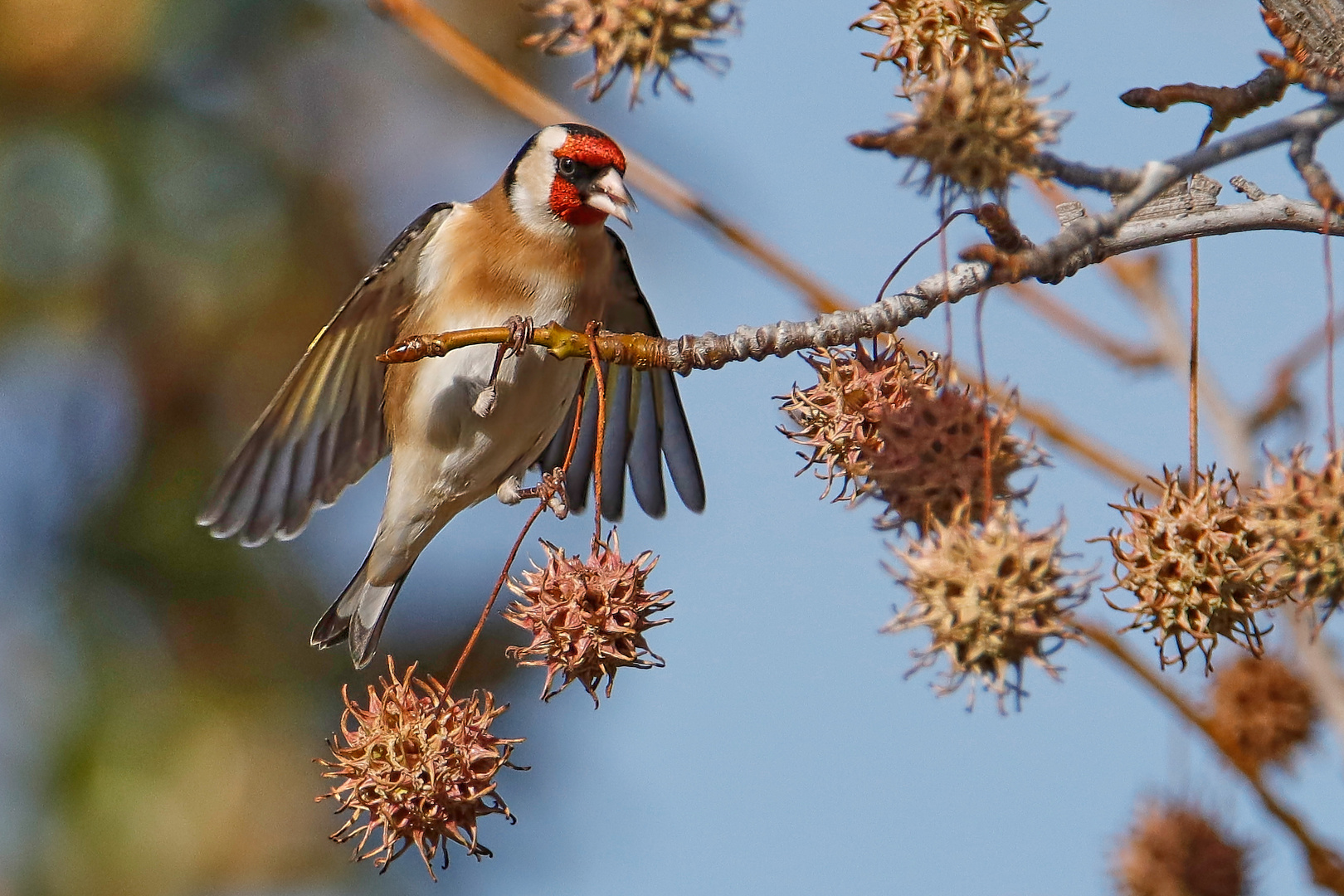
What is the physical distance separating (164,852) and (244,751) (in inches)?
15.6

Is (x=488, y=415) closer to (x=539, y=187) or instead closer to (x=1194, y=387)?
(x=539, y=187)

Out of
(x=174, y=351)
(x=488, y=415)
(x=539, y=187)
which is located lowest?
(x=488, y=415)

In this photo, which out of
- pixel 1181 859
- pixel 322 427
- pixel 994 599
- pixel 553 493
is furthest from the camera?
pixel 322 427

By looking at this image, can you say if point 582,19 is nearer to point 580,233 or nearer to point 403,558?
point 580,233

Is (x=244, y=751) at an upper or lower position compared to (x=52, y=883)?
upper

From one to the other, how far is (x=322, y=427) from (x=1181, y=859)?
8.75 feet

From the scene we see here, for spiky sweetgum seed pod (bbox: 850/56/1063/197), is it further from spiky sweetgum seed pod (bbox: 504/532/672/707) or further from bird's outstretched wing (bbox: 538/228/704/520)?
bird's outstretched wing (bbox: 538/228/704/520)

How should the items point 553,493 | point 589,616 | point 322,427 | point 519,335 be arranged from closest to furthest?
point 589,616 < point 519,335 < point 553,493 < point 322,427

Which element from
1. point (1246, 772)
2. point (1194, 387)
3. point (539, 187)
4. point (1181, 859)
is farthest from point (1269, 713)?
point (539, 187)

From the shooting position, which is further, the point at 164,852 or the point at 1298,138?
the point at 164,852

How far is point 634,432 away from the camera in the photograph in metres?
4.28

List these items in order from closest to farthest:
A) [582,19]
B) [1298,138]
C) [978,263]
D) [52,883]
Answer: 1. [1298,138]
2. [978,263]
3. [582,19]
4. [52,883]

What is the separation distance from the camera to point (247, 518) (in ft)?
13.1

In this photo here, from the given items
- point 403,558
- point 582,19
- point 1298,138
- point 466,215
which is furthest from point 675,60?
point 403,558
